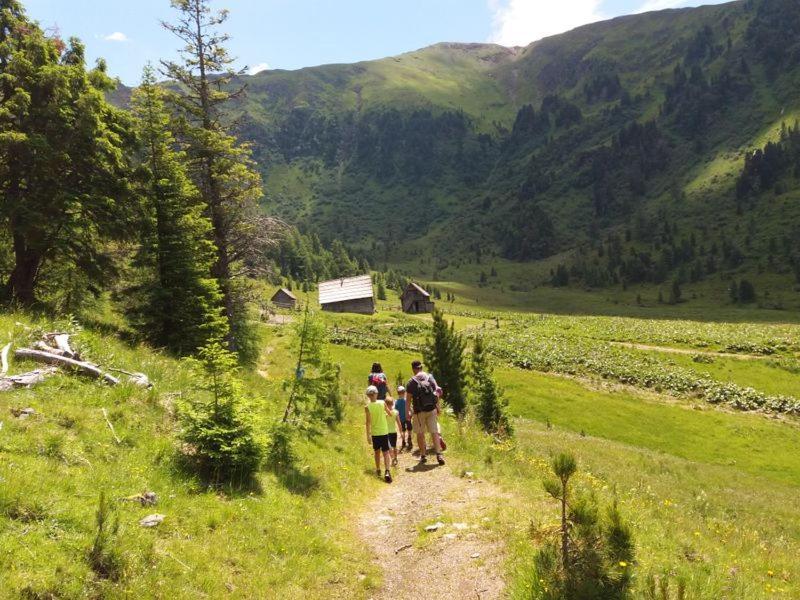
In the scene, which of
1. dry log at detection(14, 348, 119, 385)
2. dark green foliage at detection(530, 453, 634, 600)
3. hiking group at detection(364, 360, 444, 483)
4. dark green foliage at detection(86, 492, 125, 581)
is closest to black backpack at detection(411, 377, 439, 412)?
hiking group at detection(364, 360, 444, 483)

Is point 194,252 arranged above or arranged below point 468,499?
above

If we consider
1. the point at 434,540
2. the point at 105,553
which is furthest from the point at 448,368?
the point at 105,553

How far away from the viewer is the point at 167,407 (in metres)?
12.0

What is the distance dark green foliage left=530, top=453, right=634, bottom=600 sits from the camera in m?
6.75

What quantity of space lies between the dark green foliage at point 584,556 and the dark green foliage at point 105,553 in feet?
18.7

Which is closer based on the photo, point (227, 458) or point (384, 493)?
point (227, 458)

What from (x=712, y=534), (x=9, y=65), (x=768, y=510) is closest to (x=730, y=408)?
(x=768, y=510)

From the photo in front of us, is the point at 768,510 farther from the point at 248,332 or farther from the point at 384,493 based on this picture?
the point at 248,332

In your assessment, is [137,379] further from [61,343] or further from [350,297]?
[350,297]

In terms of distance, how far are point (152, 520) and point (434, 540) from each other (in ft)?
16.6

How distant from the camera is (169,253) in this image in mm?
20453

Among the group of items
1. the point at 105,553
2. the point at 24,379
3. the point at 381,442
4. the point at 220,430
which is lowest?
the point at 381,442

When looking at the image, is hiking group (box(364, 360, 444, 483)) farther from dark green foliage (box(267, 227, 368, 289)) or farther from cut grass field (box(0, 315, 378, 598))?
dark green foliage (box(267, 227, 368, 289))

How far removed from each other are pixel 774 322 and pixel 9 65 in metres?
128
